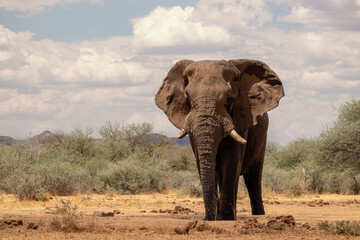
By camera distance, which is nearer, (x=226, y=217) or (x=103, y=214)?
(x=226, y=217)

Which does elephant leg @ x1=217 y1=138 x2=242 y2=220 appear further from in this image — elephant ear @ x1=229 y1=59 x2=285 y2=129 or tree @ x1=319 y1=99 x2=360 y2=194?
tree @ x1=319 y1=99 x2=360 y2=194

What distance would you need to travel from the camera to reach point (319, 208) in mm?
17891

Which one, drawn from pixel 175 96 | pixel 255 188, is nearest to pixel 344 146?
pixel 255 188

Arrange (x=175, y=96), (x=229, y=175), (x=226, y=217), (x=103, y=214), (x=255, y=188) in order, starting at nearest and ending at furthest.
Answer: (x=229, y=175)
(x=226, y=217)
(x=175, y=96)
(x=103, y=214)
(x=255, y=188)

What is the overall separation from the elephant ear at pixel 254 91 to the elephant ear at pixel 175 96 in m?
1.03

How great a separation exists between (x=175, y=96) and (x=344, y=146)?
16.3 metres

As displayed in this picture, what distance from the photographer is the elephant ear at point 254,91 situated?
1188 centimetres

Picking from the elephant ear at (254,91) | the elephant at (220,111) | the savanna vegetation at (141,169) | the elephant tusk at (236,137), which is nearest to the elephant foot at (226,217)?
the elephant at (220,111)

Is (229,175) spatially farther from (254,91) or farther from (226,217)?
(254,91)

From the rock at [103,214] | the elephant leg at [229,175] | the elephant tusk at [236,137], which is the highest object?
the elephant tusk at [236,137]

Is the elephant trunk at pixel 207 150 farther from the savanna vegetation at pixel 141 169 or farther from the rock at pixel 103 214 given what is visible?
the savanna vegetation at pixel 141 169

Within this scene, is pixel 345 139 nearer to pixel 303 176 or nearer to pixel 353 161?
pixel 353 161

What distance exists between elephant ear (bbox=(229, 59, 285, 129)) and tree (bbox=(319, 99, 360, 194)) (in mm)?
14331

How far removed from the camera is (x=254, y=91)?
484 inches
